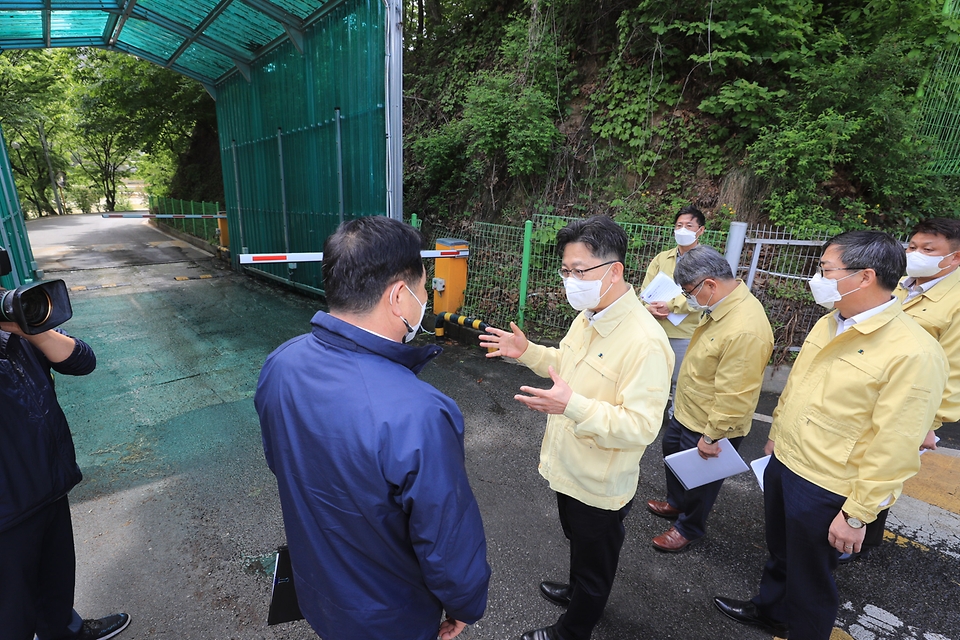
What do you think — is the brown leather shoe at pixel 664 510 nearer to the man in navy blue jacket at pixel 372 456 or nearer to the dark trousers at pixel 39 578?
the man in navy blue jacket at pixel 372 456

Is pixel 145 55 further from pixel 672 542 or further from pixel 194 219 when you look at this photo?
pixel 672 542

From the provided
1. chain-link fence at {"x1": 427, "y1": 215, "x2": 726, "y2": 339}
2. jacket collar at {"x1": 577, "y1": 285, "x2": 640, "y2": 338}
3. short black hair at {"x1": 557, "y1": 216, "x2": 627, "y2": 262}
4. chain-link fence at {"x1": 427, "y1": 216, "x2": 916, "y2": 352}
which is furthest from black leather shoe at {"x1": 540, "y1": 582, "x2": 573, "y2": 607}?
chain-link fence at {"x1": 427, "y1": 215, "x2": 726, "y2": 339}

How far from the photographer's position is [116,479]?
335 cm

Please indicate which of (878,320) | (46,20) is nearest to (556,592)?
(878,320)

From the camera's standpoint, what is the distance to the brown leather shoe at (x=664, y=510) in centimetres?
314

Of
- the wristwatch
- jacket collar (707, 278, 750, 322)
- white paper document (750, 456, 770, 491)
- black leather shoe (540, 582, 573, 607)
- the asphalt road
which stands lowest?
the asphalt road

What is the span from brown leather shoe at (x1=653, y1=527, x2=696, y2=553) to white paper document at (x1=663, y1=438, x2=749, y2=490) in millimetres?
455

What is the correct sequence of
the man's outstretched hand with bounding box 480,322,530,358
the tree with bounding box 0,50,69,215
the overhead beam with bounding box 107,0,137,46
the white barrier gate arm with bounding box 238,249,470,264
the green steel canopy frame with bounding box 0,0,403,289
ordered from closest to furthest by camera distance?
1. the man's outstretched hand with bounding box 480,322,530,358
2. the white barrier gate arm with bounding box 238,249,470,264
3. the green steel canopy frame with bounding box 0,0,403,289
4. the overhead beam with bounding box 107,0,137,46
5. the tree with bounding box 0,50,69,215

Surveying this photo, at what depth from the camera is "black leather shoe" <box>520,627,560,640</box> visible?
2.19 meters

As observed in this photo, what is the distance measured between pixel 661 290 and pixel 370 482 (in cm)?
319

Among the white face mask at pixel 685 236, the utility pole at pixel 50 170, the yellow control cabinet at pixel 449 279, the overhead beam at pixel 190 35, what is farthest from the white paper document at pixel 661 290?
the utility pole at pixel 50 170

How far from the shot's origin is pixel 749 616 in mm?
2357

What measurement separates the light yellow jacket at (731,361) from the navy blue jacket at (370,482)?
175cm

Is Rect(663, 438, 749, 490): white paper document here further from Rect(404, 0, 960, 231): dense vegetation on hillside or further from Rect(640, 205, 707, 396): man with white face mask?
Rect(404, 0, 960, 231): dense vegetation on hillside
